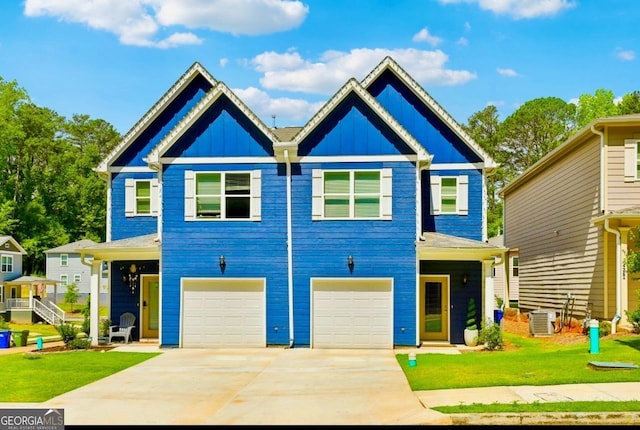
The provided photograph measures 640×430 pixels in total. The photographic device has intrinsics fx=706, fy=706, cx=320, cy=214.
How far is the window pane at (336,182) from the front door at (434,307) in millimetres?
→ 4209

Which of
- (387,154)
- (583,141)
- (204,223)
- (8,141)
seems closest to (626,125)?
(583,141)

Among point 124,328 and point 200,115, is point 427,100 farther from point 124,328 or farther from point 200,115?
point 124,328

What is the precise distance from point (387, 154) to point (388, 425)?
482 inches

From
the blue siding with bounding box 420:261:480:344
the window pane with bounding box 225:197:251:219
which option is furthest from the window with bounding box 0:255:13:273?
the blue siding with bounding box 420:261:480:344

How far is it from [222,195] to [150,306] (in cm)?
550

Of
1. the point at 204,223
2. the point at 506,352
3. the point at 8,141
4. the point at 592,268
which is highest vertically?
the point at 8,141

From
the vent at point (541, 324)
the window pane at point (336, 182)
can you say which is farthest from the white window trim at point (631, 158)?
the window pane at point (336, 182)

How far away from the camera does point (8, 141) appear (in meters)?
61.8

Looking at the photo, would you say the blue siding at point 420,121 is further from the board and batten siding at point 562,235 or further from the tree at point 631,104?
the tree at point 631,104

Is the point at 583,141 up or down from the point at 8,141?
down

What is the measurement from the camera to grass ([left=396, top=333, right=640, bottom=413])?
448 inches

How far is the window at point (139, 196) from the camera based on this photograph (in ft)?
84.5

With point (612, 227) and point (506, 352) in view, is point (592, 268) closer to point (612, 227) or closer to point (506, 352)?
point (612, 227)

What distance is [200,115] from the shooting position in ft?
72.6
